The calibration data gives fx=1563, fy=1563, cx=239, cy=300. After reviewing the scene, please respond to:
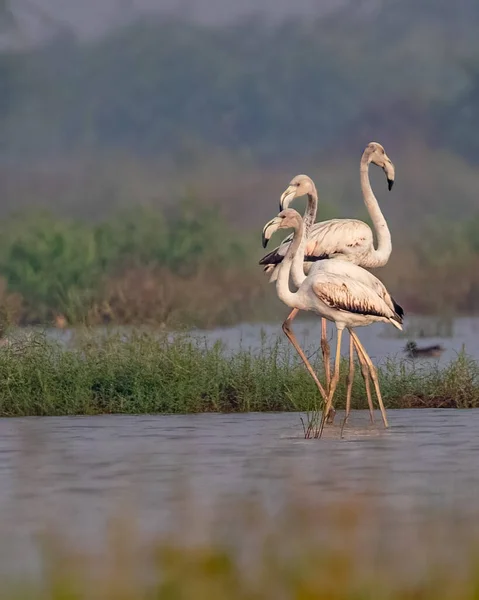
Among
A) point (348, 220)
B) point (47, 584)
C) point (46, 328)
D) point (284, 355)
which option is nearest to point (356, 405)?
point (284, 355)

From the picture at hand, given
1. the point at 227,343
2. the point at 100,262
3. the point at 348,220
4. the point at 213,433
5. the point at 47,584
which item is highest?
the point at 100,262

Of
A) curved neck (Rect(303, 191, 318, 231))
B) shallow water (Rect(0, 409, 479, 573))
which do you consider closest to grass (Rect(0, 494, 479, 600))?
shallow water (Rect(0, 409, 479, 573))

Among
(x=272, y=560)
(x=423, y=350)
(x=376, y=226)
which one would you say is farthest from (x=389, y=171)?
(x=272, y=560)

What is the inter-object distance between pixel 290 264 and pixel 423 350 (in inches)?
231

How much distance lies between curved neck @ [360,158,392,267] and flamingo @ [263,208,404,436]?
4.28 ft

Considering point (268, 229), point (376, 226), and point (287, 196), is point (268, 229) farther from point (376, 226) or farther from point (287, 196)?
point (376, 226)

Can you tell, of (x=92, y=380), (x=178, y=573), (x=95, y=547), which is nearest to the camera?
(x=178, y=573)

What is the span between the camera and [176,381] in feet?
45.9

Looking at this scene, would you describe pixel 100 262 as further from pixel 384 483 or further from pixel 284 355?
pixel 384 483

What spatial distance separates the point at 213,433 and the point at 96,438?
0.93 metres

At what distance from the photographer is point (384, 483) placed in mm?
9547

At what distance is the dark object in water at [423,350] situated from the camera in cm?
1806

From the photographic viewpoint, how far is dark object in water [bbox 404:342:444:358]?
59.3 feet

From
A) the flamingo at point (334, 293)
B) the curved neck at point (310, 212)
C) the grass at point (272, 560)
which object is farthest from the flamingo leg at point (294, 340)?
the grass at point (272, 560)
